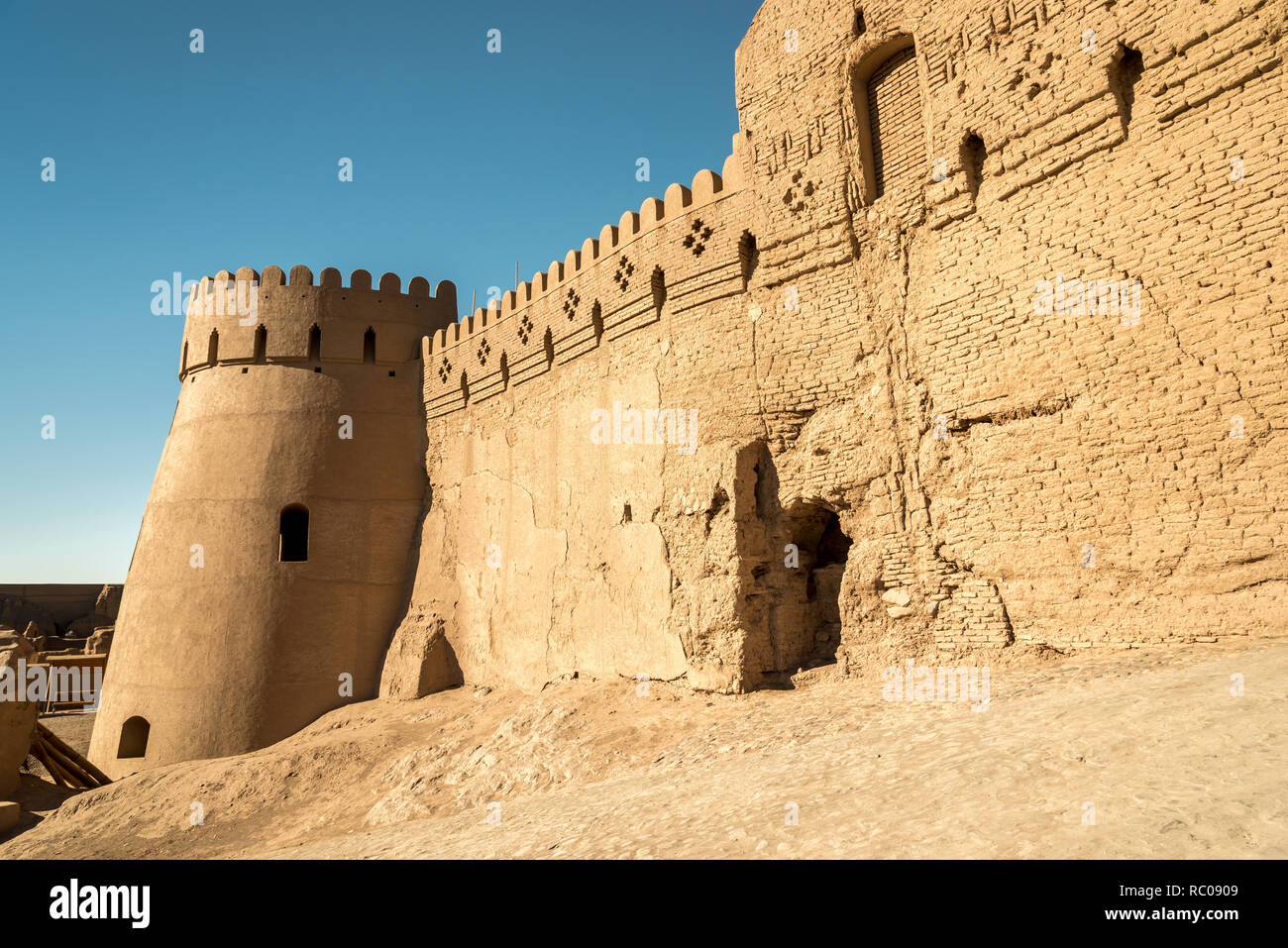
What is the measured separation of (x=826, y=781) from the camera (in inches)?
199

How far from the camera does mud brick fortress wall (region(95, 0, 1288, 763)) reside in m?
5.82

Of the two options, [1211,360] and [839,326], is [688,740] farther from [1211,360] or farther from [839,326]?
[1211,360]

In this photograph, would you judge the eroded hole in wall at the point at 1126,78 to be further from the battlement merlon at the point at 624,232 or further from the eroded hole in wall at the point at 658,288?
the eroded hole in wall at the point at 658,288

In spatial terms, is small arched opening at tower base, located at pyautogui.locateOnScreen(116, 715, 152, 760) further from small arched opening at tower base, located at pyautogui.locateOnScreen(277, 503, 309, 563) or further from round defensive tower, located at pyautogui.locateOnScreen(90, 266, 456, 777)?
small arched opening at tower base, located at pyautogui.locateOnScreen(277, 503, 309, 563)

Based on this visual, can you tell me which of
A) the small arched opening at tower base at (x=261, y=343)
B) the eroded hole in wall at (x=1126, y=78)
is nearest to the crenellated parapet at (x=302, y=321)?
the small arched opening at tower base at (x=261, y=343)

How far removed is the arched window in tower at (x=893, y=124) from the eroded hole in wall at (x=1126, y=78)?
1764mm

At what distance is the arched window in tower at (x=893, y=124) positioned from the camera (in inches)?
322

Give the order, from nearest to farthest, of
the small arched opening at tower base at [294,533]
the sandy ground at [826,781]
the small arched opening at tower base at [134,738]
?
1. the sandy ground at [826,781]
2. the small arched opening at tower base at [134,738]
3. the small arched opening at tower base at [294,533]

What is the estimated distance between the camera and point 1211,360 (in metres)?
5.81

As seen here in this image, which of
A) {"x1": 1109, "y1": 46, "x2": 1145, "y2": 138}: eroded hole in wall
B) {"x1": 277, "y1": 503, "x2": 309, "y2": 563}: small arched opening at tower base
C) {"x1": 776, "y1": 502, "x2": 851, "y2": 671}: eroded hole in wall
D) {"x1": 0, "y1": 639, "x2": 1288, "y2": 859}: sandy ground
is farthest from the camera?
{"x1": 277, "y1": 503, "x2": 309, "y2": 563}: small arched opening at tower base

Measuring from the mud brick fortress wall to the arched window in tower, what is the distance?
32mm

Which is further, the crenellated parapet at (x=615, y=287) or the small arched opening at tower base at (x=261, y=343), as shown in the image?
the small arched opening at tower base at (x=261, y=343)

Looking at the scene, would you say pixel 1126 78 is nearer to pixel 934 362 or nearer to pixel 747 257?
pixel 934 362

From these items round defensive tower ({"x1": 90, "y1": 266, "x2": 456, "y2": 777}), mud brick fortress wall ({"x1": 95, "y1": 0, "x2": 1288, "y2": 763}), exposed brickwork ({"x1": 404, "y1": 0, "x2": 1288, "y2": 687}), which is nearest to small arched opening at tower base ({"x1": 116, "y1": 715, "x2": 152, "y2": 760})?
round defensive tower ({"x1": 90, "y1": 266, "x2": 456, "y2": 777})
